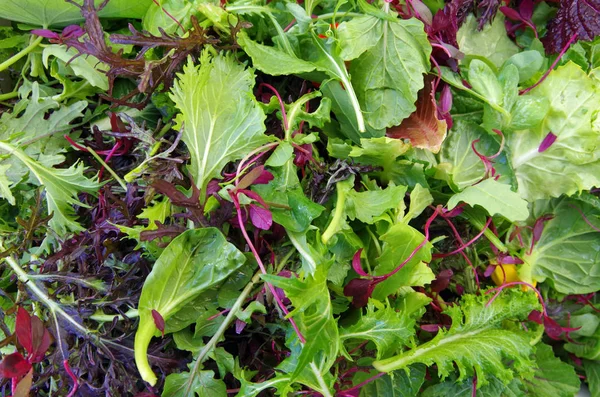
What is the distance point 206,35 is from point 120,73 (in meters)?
0.16

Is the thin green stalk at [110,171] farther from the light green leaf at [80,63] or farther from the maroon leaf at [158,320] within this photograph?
the maroon leaf at [158,320]

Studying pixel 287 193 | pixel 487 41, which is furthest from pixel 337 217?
pixel 487 41

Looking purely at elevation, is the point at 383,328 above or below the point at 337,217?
below

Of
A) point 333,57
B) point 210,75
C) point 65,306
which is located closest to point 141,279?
point 65,306

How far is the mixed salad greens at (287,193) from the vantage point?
0.76 meters

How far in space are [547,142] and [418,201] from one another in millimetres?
309

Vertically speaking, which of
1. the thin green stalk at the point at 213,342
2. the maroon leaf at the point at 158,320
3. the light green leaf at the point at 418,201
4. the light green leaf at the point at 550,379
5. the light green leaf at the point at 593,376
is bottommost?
the light green leaf at the point at 593,376

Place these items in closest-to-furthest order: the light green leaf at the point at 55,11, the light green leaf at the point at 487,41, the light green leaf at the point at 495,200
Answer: the light green leaf at the point at 495,200, the light green leaf at the point at 55,11, the light green leaf at the point at 487,41

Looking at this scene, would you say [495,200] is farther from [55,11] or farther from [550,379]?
[55,11]

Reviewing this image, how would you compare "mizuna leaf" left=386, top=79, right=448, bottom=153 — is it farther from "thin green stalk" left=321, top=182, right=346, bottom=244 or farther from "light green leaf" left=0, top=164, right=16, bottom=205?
"light green leaf" left=0, top=164, right=16, bottom=205

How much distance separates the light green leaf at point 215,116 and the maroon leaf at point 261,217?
92 mm

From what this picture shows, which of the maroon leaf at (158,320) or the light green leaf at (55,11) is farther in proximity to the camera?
the light green leaf at (55,11)

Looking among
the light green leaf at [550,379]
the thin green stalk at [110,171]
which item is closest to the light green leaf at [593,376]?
the light green leaf at [550,379]

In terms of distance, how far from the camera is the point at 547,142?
3.15 feet
